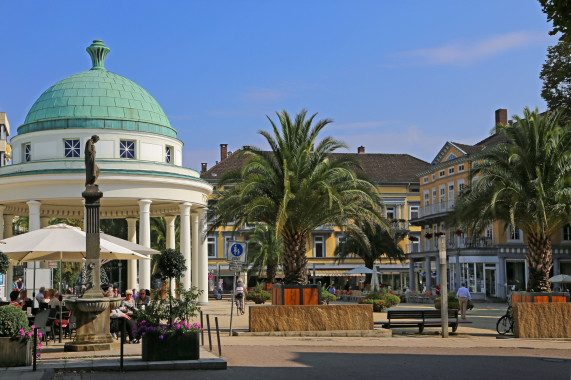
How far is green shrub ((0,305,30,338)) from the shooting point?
1384 centimetres

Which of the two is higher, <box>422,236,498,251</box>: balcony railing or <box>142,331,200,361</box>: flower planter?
<box>422,236,498,251</box>: balcony railing

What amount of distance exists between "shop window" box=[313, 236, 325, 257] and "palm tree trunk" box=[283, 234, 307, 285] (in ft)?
187

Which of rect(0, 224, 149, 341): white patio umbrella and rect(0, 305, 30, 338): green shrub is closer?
rect(0, 305, 30, 338): green shrub

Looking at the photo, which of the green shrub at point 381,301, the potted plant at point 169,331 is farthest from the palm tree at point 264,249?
the potted plant at point 169,331

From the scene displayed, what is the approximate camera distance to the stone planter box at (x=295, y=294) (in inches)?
897

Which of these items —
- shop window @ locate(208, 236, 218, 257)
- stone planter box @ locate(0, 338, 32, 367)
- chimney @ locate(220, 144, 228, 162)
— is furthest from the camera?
chimney @ locate(220, 144, 228, 162)

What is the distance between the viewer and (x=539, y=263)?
88.1 feet

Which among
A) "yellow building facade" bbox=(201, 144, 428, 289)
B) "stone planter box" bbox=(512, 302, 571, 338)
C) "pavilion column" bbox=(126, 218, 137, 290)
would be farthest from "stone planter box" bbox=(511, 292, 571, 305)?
"yellow building facade" bbox=(201, 144, 428, 289)

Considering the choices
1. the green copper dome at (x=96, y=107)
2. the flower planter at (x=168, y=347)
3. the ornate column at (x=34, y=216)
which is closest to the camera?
the flower planter at (x=168, y=347)

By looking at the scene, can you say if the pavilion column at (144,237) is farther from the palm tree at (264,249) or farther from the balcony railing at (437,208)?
the balcony railing at (437,208)

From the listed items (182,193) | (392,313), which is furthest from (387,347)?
(182,193)

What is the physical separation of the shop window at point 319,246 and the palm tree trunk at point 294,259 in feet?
187

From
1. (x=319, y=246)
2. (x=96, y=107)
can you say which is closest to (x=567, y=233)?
(x=319, y=246)

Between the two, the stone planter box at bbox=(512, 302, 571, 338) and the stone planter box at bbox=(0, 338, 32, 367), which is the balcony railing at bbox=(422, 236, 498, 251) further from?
the stone planter box at bbox=(0, 338, 32, 367)
